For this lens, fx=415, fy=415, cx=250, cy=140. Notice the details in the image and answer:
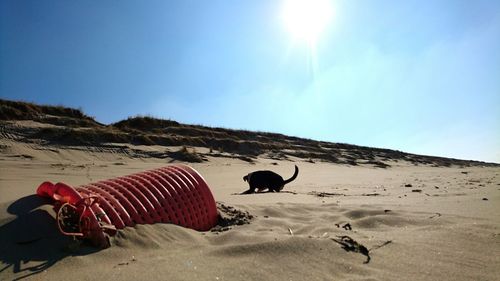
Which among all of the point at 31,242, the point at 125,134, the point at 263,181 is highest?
the point at 125,134

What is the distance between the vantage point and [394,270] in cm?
189

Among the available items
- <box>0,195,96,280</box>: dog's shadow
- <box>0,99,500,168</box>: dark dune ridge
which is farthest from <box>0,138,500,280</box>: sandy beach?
<box>0,99,500,168</box>: dark dune ridge

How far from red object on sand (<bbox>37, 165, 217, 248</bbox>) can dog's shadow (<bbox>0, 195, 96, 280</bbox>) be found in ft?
0.20

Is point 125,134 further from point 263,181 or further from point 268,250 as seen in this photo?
Result: point 268,250

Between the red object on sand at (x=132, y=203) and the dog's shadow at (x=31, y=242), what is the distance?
6cm

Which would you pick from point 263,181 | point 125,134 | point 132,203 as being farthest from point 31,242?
point 125,134

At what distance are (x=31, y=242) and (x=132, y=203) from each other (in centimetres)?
63

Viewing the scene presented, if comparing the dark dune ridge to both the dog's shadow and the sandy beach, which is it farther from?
the dog's shadow

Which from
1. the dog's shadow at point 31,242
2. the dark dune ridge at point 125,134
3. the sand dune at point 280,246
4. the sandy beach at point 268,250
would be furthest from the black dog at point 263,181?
the dog's shadow at point 31,242

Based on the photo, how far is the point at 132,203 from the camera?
2.47 meters

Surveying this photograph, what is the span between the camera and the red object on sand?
2020 mm

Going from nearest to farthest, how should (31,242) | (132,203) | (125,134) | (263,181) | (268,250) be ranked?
(31,242) < (268,250) < (132,203) < (263,181) < (125,134)

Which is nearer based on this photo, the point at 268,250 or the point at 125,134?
the point at 268,250

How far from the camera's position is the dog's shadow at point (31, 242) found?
1.76 metres
